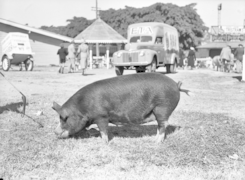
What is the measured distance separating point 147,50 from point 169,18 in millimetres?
30761

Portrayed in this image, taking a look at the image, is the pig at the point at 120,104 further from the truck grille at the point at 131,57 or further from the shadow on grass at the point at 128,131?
the truck grille at the point at 131,57

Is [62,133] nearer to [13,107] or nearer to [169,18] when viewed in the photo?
[13,107]

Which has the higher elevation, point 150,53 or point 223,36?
point 223,36

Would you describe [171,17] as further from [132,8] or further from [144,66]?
[144,66]

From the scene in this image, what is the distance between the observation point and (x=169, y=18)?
45.4m

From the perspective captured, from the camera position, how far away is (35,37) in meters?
27.6

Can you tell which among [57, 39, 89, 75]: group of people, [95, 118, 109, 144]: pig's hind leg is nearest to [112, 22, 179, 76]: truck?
[57, 39, 89, 75]: group of people

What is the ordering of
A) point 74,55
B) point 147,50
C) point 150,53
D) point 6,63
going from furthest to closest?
1. point 6,63
2. point 74,55
3. point 147,50
4. point 150,53

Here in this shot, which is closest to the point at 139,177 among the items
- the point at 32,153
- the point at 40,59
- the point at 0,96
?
the point at 32,153

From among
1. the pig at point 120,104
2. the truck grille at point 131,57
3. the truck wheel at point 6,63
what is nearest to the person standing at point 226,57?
the truck grille at point 131,57

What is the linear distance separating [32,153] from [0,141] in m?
0.85

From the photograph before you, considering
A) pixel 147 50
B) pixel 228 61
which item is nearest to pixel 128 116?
pixel 147 50

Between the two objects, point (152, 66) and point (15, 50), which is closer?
point (152, 66)

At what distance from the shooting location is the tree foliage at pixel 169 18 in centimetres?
4488
